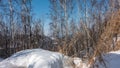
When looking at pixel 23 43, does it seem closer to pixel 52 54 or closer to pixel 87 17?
pixel 87 17

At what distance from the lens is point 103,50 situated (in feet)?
14.6

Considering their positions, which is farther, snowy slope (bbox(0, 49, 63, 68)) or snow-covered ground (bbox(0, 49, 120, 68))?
snowy slope (bbox(0, 49, 63, 68))

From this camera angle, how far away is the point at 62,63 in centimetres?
532

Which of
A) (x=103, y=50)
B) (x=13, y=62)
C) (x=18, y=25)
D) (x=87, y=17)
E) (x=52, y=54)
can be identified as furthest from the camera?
(x=18, y=25)

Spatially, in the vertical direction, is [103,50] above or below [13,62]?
above

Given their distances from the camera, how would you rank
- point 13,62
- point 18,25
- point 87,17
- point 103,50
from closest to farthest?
point 103,50 → point 13,62 → point 87,17 → point 18,25

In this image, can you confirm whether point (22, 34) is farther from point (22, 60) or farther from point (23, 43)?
point (22, 60)

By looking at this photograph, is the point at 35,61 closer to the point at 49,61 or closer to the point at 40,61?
the point at 40,61

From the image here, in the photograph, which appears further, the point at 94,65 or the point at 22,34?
the point at 22,34

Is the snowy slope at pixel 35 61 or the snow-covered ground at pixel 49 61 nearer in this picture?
the snow-covered ground at pixel 49 61

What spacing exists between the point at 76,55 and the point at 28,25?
22665 mm

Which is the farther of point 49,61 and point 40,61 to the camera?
point 49,61

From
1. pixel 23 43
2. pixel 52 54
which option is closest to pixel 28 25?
pixel 23 43

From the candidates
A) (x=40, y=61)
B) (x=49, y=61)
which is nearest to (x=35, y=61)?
(x=40, y=61)
